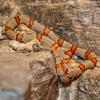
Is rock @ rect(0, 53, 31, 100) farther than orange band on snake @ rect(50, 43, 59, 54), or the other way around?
orange band on snake @ rect(50, 43, 59, 54)

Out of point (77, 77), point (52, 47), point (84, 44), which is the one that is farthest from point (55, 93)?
point (84, 44)

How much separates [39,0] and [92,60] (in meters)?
1.54

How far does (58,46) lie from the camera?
5918 millimetres

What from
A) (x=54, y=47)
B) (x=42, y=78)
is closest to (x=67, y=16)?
(x=54, y=47)

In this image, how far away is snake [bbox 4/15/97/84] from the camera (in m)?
5.45

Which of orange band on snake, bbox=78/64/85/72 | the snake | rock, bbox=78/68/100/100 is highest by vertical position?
the snake

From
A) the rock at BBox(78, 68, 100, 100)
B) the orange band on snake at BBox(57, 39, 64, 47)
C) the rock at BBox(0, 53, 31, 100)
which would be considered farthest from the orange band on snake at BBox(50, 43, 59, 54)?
the rock at BBox(0, 53, 31, 100)

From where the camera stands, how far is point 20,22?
616cm

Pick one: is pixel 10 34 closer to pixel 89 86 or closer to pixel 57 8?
pixel 57 8

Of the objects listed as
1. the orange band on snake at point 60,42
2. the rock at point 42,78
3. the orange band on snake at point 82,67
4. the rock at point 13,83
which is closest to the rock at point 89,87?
the orange band on snake at point 82,67

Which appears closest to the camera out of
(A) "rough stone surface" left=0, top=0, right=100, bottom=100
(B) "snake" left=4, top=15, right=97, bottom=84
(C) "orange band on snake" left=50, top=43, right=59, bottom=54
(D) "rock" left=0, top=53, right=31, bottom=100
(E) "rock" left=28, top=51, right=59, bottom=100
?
(D) "rock" left=0, top=53, right=31, bottom=100

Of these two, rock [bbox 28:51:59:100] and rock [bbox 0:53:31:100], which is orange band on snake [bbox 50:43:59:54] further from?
rock [bbox 0:53:31:100]

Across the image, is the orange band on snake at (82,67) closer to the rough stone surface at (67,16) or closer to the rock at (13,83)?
the rough stone surface at (67,16)

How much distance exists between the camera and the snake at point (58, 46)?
545cm
